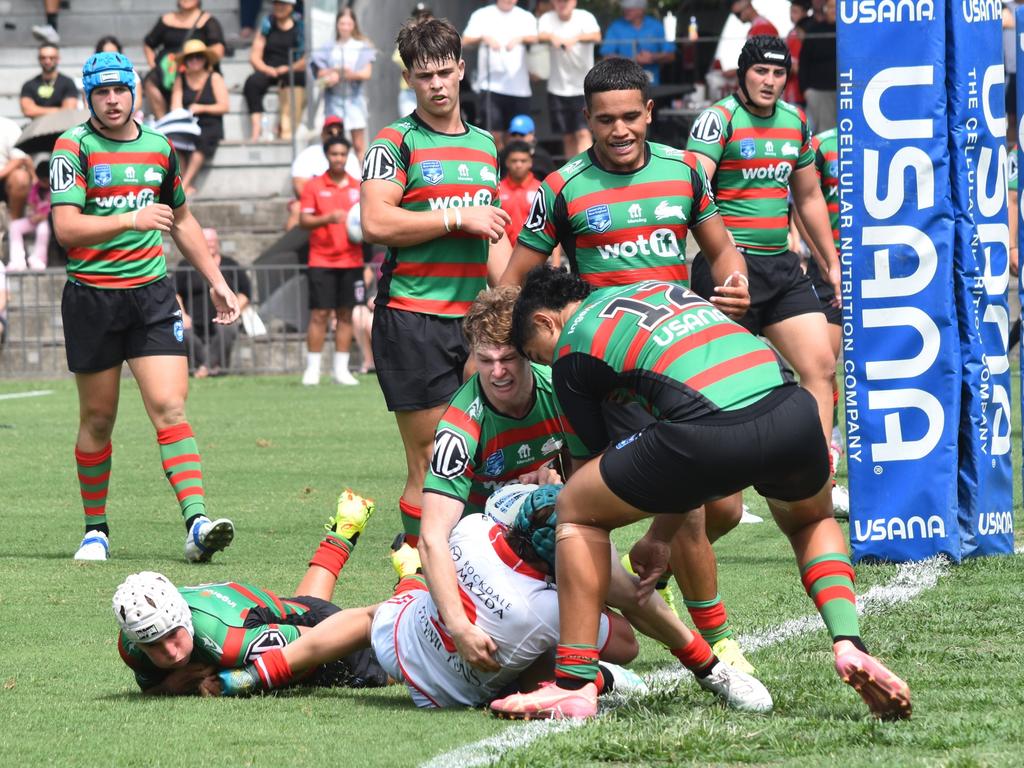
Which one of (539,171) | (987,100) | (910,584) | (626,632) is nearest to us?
(626,632)

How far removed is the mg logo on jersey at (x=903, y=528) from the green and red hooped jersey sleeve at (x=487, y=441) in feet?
7.61

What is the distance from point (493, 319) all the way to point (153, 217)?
123 inches

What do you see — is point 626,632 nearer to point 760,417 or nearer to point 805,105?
point 760,417

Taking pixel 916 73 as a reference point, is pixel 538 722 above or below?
below

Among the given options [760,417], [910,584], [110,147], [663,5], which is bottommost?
[910,584]

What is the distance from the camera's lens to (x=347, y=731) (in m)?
5.17

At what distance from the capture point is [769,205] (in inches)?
362

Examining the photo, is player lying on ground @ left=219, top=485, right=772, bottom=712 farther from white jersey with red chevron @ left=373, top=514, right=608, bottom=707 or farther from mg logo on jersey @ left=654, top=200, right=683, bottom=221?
mg logo on jersey @ left=654, top=200, right=683, bottom=221

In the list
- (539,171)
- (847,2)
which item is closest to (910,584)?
(847,2)

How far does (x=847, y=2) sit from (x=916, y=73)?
17.5 inches

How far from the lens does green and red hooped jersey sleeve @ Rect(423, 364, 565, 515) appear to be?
5.58 meters

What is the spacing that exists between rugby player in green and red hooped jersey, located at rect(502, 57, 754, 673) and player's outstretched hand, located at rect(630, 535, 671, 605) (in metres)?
1.30

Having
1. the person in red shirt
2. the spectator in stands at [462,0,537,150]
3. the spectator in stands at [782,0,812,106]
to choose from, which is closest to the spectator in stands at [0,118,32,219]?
the person in red shirt

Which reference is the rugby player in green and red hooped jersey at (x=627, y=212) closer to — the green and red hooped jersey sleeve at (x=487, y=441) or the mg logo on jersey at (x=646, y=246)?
the mg logo on jersey at (x=646, y=246)
